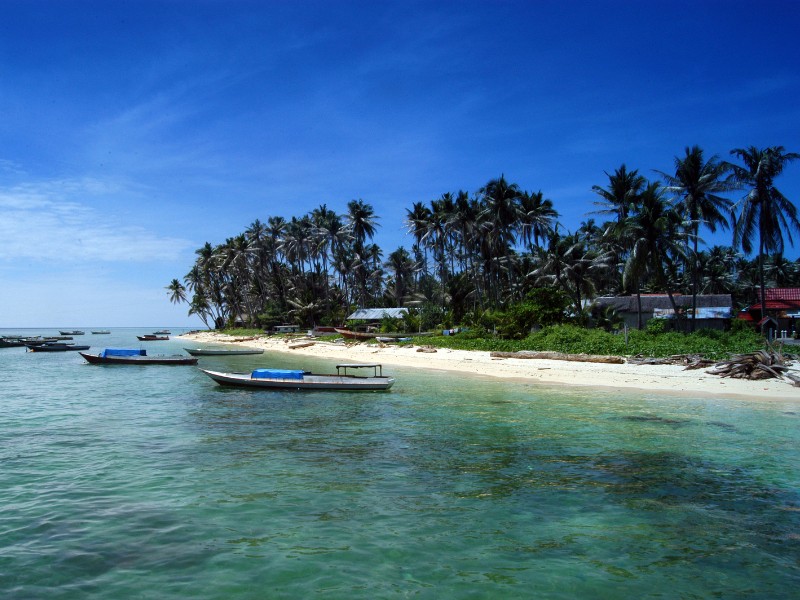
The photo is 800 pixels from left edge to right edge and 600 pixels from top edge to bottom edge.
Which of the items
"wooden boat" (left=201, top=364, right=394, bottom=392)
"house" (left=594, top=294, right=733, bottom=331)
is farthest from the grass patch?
"wooden boat" (left=201, top=364, right=394, bottom=392)

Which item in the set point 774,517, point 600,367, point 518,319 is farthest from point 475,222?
point 774,517

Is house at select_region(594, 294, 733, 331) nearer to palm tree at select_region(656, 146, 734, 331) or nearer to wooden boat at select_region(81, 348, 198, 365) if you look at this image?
palm tree at select_region(656, 146, 734, 331)

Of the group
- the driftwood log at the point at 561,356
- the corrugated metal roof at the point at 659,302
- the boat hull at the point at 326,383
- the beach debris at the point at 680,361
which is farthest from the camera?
Result: the corrugated metal roof at the point at 659,302

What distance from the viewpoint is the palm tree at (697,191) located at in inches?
1663

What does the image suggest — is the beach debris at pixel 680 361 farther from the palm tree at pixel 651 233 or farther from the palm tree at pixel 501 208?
the palm tree at pixel 501 208

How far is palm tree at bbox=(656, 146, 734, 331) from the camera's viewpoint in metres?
42.2

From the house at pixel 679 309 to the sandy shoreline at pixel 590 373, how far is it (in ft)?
60.2

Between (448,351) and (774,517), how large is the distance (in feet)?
106

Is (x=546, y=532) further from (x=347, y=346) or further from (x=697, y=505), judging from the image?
(x=347, y=346)

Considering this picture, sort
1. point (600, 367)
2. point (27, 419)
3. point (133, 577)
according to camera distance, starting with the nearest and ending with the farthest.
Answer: point (133, 577) → point (27, 419) → point (600, 367)

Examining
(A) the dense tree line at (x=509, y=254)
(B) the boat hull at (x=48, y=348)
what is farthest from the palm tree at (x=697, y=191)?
(B) the boat hull at (x=48, y=348)

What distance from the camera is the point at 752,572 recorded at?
672 cm

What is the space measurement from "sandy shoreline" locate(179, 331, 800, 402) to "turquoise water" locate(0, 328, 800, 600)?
3325 mm

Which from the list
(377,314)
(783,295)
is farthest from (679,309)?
(377,314)
